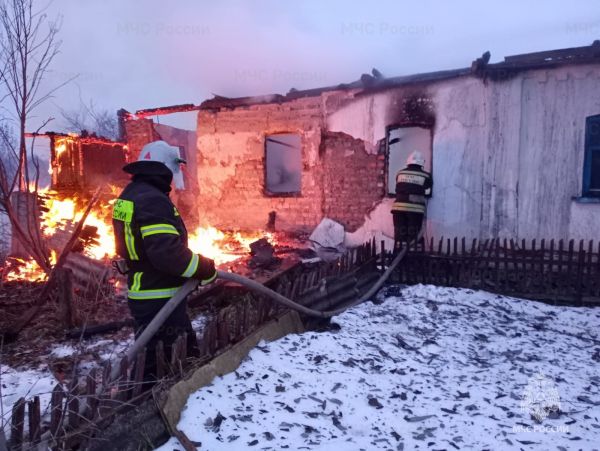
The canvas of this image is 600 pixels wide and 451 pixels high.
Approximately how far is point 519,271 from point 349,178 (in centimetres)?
429

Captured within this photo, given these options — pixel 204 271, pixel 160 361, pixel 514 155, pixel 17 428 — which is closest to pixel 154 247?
pixel 204 271

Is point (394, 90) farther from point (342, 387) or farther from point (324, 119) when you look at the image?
point (342, 387)

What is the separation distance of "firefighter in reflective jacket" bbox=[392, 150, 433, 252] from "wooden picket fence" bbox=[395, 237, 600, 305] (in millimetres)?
799

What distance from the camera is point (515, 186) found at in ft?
26.2

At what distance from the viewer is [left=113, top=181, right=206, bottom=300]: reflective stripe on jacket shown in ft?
10.00

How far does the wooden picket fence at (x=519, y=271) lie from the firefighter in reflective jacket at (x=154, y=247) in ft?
15.1

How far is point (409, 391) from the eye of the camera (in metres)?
3.58

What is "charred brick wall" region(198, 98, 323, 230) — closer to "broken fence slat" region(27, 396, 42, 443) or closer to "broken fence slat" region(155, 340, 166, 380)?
"broken fence slat" region(155, 340, 166, 380)

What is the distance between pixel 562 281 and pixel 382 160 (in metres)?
4.33

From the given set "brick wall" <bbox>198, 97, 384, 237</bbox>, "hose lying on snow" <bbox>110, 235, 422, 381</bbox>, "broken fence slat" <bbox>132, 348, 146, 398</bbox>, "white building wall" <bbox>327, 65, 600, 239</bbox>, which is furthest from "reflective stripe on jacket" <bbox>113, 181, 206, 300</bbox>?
"brick wall" <bbox>198, 97, 384, 237</bbox>

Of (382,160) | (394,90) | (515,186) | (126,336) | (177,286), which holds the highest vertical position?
(394,90)

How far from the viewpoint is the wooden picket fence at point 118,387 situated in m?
2.18

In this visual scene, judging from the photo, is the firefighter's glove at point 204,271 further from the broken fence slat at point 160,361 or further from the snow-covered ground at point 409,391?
the snow-covered ground at point 409,391

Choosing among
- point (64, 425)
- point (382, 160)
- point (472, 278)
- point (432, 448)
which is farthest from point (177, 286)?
point (382, 160)
